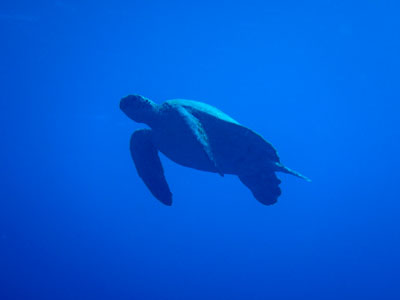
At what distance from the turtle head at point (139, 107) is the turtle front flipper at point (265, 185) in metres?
2.32

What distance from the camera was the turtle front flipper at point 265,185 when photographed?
21.9 feet

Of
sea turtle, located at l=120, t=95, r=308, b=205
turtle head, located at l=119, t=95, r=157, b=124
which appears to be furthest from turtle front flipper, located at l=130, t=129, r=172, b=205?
turtle head, located at l=119, t=95, r=157, b=124

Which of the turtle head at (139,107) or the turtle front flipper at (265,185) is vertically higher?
the turtle front flipper at (265,185)

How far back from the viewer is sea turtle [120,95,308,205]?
18.6 feet

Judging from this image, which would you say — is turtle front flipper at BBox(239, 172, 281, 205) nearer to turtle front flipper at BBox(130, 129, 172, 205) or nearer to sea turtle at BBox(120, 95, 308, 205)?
sea turtle at BBox(120, 95, 308, 205)

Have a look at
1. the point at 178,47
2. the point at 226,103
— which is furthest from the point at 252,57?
the point at 226,103

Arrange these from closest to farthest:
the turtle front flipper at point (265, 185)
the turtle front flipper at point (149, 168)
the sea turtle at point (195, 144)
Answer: the sea turtle at point (195, 144), the turtle front flipper at point (149, 168), the turtle front flipper at point (265, 185)

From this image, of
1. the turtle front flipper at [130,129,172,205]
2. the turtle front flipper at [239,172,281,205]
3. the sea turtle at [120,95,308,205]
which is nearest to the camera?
the sea turtle at [120,95,308,205]

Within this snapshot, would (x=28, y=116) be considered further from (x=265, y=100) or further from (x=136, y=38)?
(x=265, y=100)

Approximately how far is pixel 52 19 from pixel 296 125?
102 ft

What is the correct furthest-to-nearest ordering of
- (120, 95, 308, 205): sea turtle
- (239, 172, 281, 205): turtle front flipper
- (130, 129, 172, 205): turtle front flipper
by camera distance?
(239, 172, 281, 205): turtle front flipper, (130, 129, 172, 205): turtle front flipper, (120, 95, 308, 205): sea turtle

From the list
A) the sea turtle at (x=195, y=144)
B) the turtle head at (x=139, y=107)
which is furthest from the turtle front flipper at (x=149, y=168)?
the turtle head at (x=139, y=107)

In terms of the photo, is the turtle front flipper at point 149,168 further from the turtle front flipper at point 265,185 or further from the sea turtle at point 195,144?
the turtle front flipper at point 265,185

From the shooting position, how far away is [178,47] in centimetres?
2028
